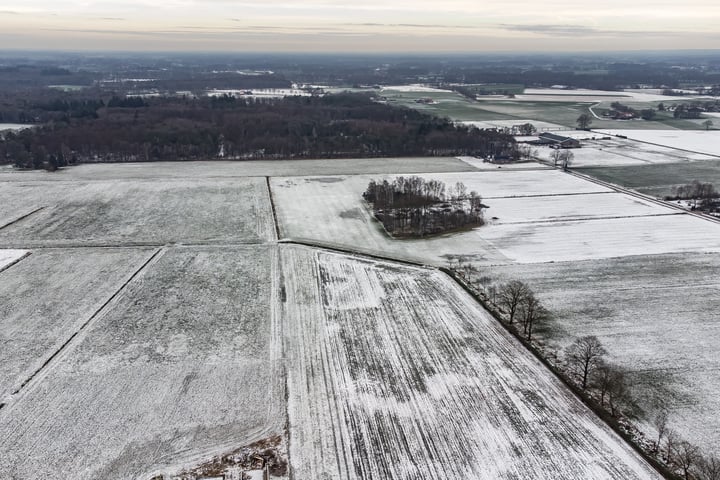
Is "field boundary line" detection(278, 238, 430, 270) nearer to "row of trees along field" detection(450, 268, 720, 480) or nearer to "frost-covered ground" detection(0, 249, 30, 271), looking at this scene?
"row of trees along field" detection(450, 268, 720, 480)

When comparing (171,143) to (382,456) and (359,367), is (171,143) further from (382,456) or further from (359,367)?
(382,456)

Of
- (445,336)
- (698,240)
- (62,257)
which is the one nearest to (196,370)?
(445,336)

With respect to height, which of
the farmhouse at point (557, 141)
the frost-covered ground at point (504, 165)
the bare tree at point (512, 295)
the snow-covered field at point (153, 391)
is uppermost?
the farmhouse at point (557, 141)

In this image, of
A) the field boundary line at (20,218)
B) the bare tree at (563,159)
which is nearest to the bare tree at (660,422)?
the field boundary line at (20,218)

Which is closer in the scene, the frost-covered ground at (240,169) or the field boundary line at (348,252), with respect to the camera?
the field boundary line at (348,252)

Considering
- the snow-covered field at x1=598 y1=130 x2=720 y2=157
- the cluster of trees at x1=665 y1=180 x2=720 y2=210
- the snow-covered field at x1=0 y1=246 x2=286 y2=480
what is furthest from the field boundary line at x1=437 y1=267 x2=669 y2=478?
the snow-covered field at x1=598 y1=130 x2=720 y2=157

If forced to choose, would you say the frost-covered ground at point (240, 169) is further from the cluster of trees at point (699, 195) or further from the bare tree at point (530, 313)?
the bare tree at point (530, 313)
